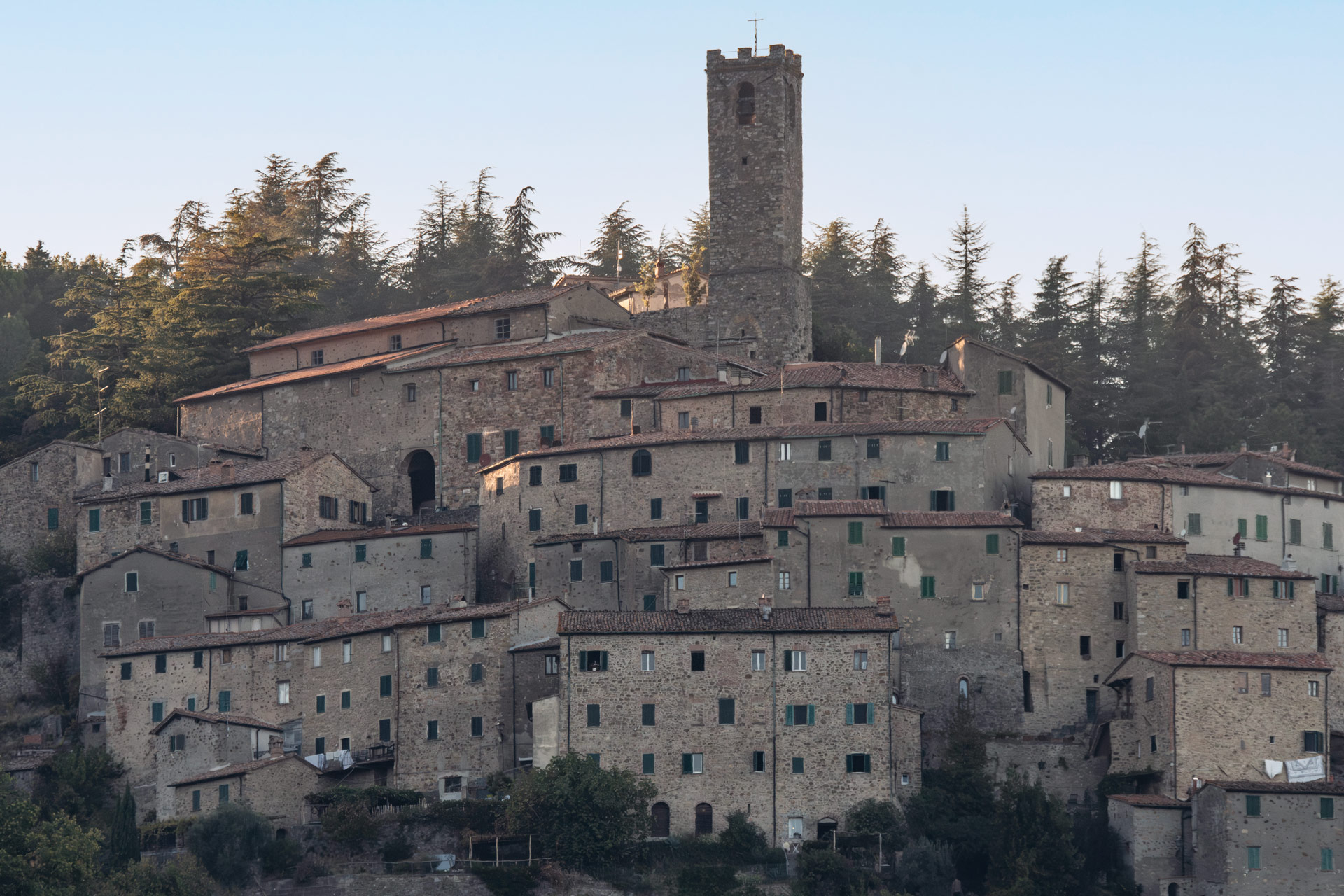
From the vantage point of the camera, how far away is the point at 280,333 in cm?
7656

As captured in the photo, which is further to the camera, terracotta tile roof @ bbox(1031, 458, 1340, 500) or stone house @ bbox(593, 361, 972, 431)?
stone house @ bbox(593, 361, 972, 431)

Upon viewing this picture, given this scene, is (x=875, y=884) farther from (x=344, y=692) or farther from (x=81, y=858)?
(x=81, y=858)

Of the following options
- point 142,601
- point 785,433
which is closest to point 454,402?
point 785,433

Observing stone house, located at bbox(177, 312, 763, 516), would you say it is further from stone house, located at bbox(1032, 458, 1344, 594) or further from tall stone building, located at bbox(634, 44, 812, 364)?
stone house, located at bbox(1032, 458, 1344, 594)

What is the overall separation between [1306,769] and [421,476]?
3217 cm

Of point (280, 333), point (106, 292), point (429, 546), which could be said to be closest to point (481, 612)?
point (429, 546)

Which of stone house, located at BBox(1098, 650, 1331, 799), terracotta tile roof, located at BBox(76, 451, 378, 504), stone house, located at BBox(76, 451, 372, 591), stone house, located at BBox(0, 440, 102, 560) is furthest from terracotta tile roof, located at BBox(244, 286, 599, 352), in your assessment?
stone house, located at BBox(1098, 650, 1331, 799)

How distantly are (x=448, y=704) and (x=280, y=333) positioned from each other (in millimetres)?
27877

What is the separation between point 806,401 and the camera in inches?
2466

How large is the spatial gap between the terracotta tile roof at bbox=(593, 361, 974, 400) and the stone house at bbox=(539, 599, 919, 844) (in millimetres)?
12661

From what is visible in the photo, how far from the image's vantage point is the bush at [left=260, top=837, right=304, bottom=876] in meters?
49.1

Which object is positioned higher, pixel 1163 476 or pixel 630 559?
pixel 1163 476

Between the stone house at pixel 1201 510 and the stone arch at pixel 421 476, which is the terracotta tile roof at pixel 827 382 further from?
the stone arch at pixel 421 476

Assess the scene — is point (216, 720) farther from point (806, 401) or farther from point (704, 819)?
point (806, 401)
